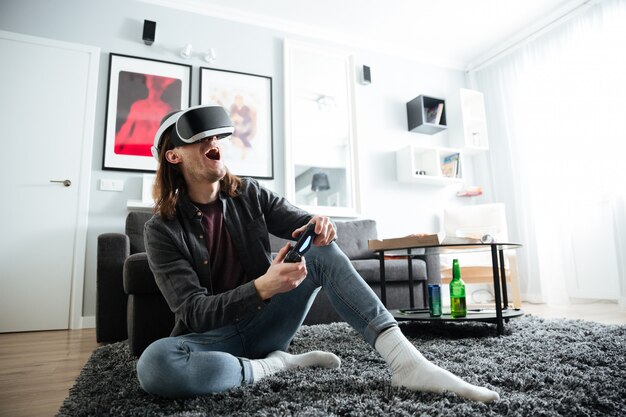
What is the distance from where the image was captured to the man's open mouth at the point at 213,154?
1274mm

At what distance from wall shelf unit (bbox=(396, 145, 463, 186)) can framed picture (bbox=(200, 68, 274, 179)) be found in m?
1.38

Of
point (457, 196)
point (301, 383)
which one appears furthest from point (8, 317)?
point (457, 196)

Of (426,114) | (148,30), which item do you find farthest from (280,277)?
(426,114)

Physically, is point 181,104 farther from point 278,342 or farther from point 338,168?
point 278,342

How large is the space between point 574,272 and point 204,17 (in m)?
3.99

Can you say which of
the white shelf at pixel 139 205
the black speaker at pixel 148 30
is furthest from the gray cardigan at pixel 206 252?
the black speaker at pixel 148 30

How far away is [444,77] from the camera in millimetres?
4766

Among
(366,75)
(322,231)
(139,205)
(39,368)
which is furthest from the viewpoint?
(366,75)

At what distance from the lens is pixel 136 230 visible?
8.75 ft

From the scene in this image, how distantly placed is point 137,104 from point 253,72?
41.7 inches

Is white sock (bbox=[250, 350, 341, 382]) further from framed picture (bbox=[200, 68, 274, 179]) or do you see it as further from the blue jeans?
framed picture (bbox=[200, 68, 274, 179])

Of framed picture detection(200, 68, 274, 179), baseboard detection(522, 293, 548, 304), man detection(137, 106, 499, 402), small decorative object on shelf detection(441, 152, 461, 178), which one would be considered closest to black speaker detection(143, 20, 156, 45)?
framed picture detection(200, 68, 274, 179)

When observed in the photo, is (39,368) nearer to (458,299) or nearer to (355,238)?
(458,299)

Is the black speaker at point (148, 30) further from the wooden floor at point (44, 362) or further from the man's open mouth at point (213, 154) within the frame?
the man's open mouth at point (213, 154)
